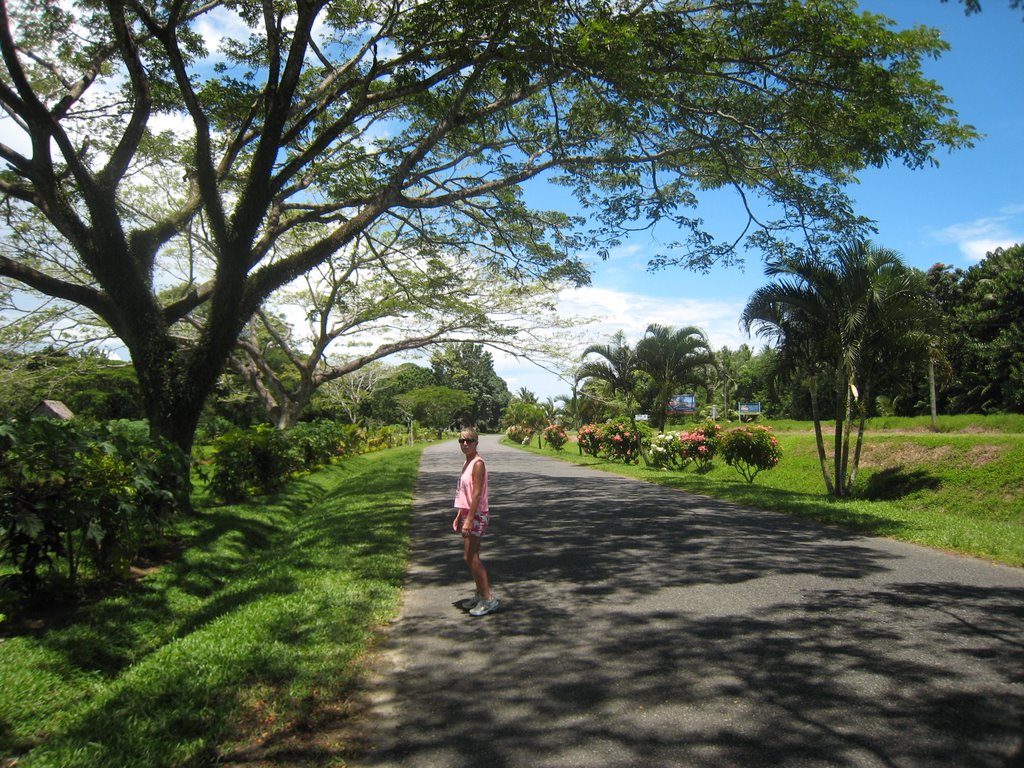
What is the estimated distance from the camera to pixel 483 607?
488 centimetres

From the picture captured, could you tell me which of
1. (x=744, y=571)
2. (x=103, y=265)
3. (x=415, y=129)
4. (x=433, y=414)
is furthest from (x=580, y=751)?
(x=433, y=414)

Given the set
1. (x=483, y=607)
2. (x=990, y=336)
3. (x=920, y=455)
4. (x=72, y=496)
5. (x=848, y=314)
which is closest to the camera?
(x=483, y=607)

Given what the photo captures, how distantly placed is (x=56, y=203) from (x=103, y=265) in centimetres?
100

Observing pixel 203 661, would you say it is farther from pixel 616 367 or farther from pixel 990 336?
pixel 990 336

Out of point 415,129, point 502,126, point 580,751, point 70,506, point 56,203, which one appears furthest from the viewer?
point 415,129

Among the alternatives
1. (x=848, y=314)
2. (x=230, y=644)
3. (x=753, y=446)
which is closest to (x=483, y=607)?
(x=230, y=644)

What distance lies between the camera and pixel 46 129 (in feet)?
26.7

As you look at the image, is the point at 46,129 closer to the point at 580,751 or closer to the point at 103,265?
the point at 103,265

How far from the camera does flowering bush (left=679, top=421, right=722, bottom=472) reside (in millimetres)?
19875

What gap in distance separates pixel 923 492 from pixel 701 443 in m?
7.03

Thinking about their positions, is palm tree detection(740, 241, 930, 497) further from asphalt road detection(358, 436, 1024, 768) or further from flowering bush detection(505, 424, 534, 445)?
flowering bush detection(505, 424, 534, 445)

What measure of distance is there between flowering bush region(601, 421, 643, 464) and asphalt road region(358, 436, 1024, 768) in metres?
16.6

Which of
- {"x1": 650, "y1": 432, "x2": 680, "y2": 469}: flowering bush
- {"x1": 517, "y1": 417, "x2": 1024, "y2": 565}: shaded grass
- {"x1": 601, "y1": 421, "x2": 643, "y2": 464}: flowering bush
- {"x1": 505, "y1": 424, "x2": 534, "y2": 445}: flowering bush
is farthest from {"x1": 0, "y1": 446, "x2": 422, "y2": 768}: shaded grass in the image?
{"x1": 505, "y1": 424, "x2": 534, "y2": 445}: flowering bush

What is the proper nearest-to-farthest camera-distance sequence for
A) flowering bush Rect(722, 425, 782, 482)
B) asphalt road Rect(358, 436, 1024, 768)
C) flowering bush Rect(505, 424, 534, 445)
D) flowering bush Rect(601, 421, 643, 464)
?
asphalt road Rect(358, 436, 1024, 768) < flowering bush Rect(722, 425, 782, 482) < flowering bush Rect(601, 421, 643, 464) < flowering bush Rect(505, 424, 534, 445)
